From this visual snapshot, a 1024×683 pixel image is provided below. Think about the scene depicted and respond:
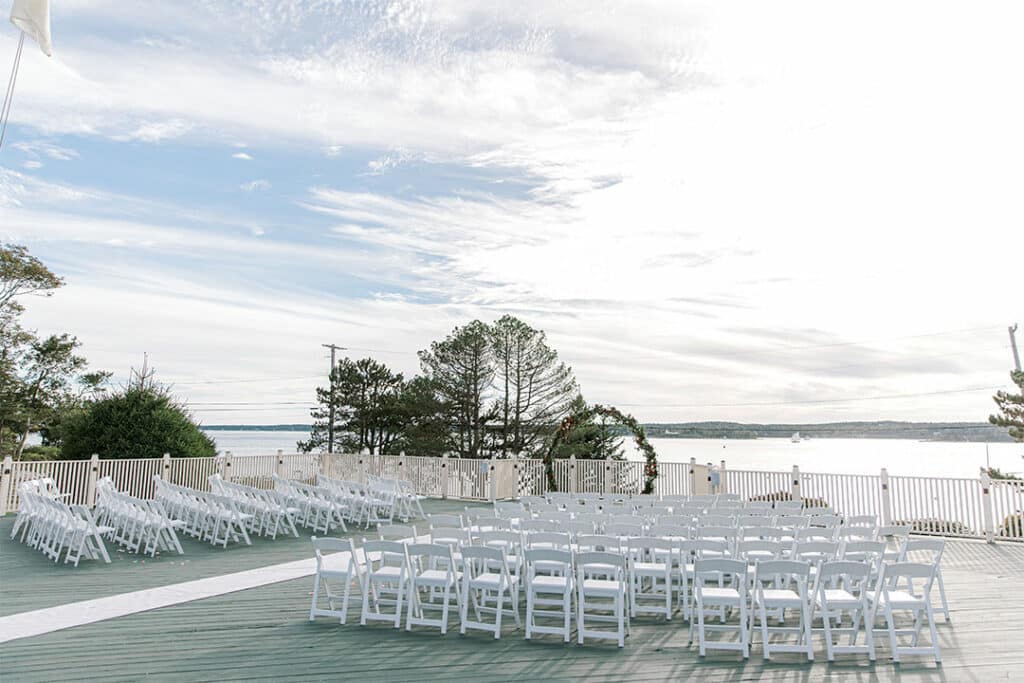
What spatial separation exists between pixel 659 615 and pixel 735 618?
0.73m

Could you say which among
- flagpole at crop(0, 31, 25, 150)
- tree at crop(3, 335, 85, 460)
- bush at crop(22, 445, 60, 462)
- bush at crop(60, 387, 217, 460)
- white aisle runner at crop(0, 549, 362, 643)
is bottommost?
white aisle runner at crop(0, 549, 362, 643)

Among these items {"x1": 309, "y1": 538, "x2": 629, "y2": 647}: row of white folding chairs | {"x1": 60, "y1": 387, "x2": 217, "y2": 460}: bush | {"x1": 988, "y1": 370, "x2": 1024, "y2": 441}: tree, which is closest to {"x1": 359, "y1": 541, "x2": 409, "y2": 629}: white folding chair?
{"x1": 309, "y1": 538, "x2": 629, "y2": 647}: row of white folding chairs

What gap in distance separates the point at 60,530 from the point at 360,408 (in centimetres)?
3126

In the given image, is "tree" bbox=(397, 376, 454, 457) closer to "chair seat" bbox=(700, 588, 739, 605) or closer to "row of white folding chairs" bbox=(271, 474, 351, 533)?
"row of white folding chairs" bbox=(271, 474, 351, 533)

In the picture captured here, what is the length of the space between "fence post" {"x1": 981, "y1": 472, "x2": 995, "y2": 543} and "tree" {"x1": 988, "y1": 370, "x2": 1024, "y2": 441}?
12853 mm

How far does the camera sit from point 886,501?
13.2 meters

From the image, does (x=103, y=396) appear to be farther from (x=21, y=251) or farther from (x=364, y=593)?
(x=364, y=593)

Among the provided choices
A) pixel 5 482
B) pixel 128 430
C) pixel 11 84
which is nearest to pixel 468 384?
pixel 128 430

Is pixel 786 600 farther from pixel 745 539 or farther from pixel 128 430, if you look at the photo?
pixel 128 430

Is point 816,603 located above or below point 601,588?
below

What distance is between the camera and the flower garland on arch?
17.1m

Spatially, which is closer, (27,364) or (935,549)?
(935,549)

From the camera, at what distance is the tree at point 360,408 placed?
40.6 m

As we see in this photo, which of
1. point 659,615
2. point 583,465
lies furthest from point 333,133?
point 659,615
